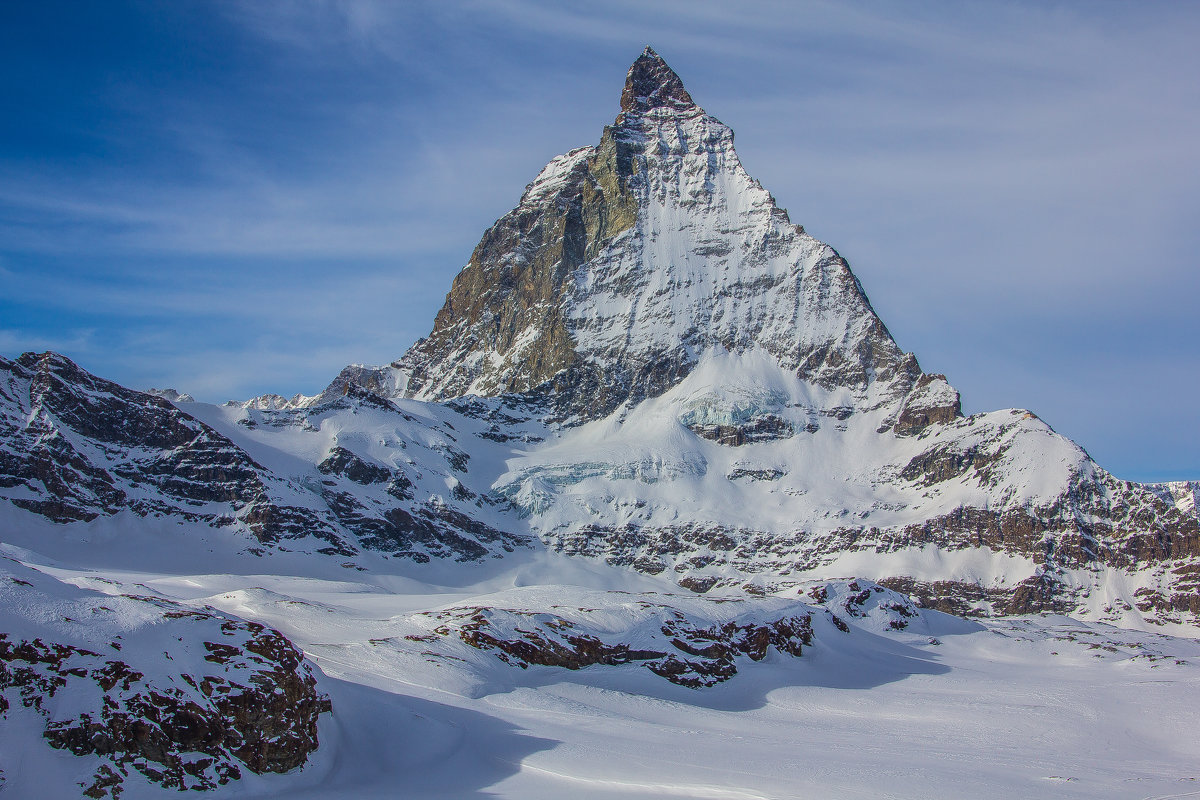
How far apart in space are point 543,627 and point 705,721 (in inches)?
650

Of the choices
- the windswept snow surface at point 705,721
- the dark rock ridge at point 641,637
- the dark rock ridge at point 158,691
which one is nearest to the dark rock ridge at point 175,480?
the windswept snow surface at point 705,721

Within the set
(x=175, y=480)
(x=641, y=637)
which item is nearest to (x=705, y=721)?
(x=641, y=637)

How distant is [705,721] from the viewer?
1869 inches

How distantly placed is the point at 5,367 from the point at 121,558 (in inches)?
1976

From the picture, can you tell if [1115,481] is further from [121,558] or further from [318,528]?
[121,558]

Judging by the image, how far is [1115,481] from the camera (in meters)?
193

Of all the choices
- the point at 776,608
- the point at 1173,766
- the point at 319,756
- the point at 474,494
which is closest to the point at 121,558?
the point at 474,494

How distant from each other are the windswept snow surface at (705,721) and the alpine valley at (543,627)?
243 mm

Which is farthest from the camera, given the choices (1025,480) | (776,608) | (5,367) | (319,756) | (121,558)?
(1025,480)

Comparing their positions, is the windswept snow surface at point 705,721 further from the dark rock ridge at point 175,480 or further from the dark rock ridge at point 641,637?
the dark rock ridge at point 175,480

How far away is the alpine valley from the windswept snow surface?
24 centimetres

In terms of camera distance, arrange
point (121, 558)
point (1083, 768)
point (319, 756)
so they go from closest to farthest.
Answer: point (319, 756) → point (1083, 768) → point (121, 558)

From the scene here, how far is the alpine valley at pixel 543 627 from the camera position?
28.2 m

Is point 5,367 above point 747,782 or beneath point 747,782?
above
